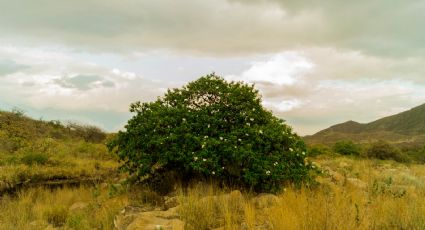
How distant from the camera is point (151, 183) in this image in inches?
418

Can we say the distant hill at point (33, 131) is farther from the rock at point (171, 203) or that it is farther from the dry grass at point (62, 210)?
the rock at point (171, 203)

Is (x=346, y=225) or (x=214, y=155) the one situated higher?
(x=214, y=155)

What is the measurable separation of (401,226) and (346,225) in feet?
3.41

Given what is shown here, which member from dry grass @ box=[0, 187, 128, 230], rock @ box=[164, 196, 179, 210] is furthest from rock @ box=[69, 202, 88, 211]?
rock @ box=[164, 196, 179, 210]

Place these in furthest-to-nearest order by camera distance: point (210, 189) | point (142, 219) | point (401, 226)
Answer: point (210, 189)
point (142, 219)
point (401, 226)

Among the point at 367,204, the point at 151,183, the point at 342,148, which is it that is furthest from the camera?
the point at 342,148

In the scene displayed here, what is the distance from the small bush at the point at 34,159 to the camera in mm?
15672

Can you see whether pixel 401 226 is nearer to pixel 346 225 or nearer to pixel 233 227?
pixel 346 225

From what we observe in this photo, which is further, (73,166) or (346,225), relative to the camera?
(73,166)

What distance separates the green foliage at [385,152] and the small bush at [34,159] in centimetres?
1842

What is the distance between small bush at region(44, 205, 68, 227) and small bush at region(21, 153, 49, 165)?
6602mm

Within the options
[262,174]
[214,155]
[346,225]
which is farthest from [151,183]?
[346,225]

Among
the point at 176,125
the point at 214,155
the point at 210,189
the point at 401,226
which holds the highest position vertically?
the point at 176,125

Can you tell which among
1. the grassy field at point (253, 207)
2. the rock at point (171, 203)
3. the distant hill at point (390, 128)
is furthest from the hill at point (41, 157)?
the distant hill at point (390, 128)
